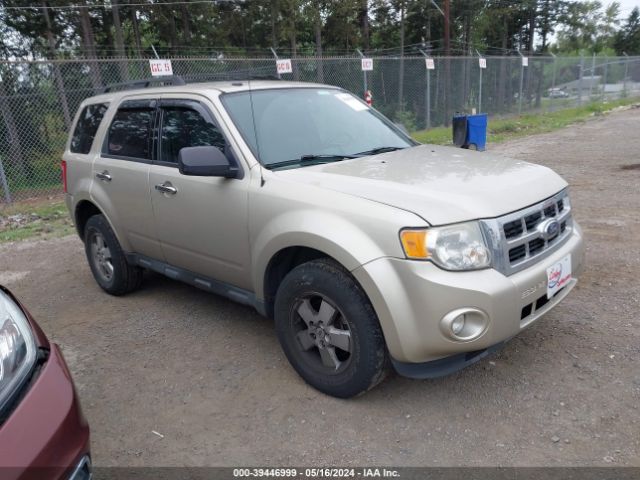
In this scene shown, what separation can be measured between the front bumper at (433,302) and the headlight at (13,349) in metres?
1.47

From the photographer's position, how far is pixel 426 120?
1792cm

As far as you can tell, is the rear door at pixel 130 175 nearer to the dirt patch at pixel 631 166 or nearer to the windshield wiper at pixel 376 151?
the windshield wiper at pixel 376 151

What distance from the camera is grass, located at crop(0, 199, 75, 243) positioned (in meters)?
7.41

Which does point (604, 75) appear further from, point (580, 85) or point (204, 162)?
point (204, 162)

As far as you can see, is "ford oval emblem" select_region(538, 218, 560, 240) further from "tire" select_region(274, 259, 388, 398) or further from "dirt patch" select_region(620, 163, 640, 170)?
"dirt patch" select_region(620, 163, 640, 170)

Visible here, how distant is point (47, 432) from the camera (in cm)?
170

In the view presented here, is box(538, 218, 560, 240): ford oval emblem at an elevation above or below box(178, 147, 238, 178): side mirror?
below

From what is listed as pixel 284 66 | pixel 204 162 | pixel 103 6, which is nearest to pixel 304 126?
pixel 204 162

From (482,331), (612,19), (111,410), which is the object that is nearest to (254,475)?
(111,410)

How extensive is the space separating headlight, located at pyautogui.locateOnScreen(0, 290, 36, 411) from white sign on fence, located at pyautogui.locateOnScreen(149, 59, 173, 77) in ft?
29.7

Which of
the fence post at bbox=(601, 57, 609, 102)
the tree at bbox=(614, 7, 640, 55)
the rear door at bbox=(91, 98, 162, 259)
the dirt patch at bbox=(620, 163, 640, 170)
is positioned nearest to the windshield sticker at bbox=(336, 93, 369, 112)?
the rear door at bbox=(91, 98, 162, 259)

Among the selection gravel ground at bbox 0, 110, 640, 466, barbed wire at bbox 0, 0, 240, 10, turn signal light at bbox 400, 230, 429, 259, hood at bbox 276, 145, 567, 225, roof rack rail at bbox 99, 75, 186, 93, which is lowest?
gravel ground at bbox 0, 110, 640, 466


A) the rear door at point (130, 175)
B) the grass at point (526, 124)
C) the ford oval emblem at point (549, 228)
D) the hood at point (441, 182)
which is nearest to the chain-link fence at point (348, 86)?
the grass at point (526, 124)

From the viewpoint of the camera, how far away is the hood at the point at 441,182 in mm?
2609
